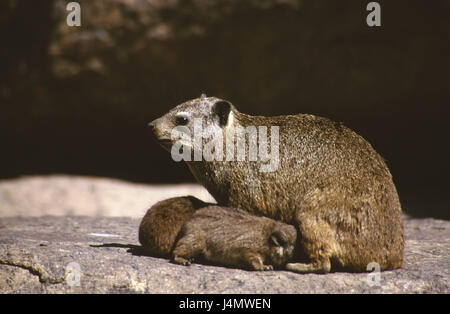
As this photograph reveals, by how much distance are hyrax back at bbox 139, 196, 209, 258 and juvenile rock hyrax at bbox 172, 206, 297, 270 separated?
0.41ft

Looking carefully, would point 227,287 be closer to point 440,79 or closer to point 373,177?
point 373,177

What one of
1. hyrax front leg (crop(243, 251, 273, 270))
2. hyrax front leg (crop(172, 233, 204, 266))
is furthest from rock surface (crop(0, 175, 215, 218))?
hyrax front leg (crop(243, 251, 273, 270))

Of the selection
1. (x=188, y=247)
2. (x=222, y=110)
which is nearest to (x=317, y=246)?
(x=188, y=247)

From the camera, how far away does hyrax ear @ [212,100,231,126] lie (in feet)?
18.8

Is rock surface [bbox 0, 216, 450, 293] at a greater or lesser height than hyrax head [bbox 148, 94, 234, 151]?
lesser

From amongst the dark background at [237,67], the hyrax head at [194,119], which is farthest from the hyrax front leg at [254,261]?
the dark background at [237,67]

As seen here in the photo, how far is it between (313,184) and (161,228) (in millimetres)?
1430

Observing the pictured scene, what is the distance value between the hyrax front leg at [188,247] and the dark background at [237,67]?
5277 mm

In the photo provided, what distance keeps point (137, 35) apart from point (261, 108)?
265 cm

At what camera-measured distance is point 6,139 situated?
1154cm

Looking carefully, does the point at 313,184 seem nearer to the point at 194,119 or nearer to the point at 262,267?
the point at 262,267

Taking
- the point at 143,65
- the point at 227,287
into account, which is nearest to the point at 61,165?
the point at 143,65

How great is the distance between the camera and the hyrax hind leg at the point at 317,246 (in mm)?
4867

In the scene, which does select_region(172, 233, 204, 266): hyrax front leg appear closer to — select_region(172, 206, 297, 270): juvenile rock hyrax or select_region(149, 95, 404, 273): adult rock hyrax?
select_region(172, 206, 297, 270): juvenile rock hyrax
